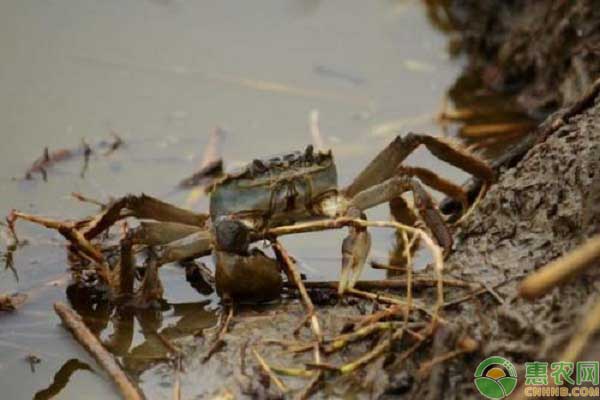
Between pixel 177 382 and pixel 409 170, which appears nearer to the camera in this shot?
pixel 177 382

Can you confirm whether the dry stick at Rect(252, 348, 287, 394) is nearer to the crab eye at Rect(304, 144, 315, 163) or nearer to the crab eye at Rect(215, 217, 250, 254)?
the crab eye at Rect(215, 217, 250, 254)

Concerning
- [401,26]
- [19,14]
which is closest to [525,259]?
[401,26]

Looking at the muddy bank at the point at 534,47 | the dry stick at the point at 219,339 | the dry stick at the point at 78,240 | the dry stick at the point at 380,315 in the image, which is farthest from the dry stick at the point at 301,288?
the muddy bank at the point at 534,47

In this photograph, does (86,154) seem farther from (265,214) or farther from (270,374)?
(270,374)

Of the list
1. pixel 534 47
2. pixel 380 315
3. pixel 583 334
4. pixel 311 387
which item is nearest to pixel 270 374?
pixel 311 387

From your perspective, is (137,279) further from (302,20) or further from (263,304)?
(302,20)
